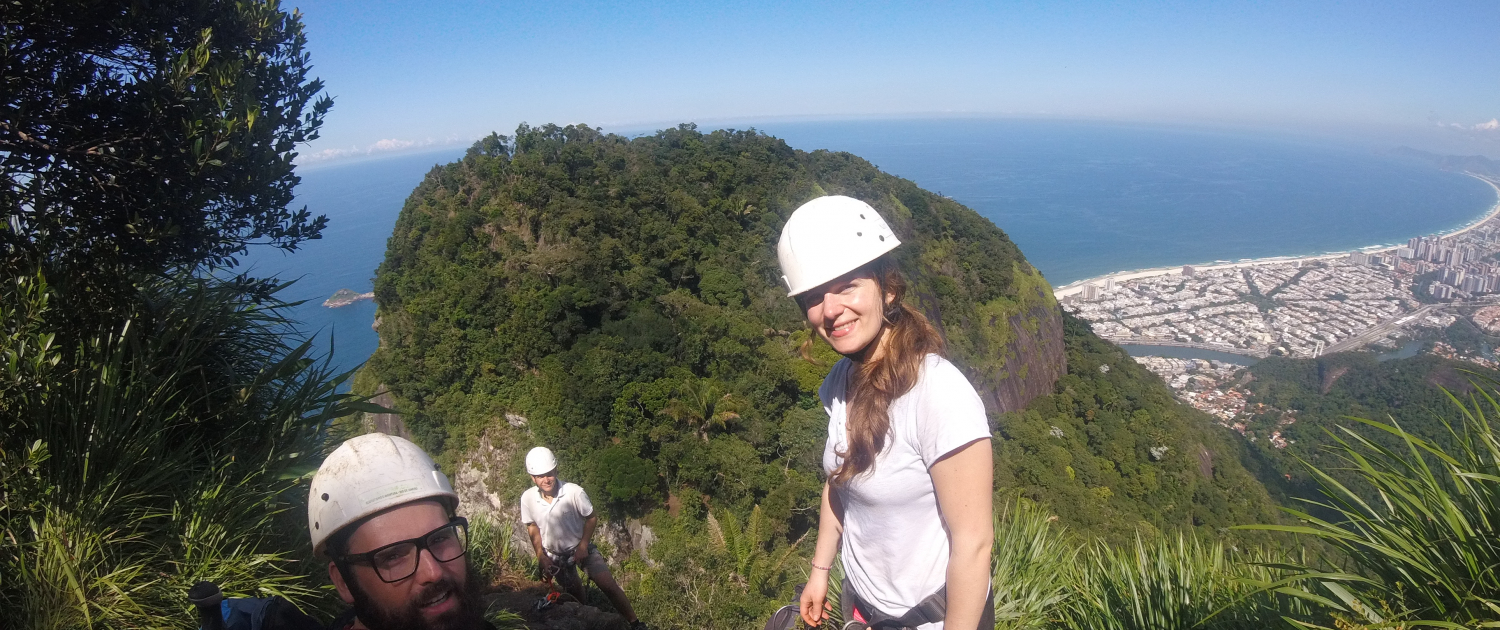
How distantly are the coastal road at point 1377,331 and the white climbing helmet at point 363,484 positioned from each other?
4892 centimetres

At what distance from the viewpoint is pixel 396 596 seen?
117 cm

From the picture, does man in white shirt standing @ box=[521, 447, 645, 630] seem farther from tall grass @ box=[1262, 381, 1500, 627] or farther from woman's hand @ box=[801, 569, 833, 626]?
tall grass @ box=[1262, 381, 1500, 627]

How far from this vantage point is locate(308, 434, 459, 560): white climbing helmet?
3.94 ft

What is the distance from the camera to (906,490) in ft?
4.98

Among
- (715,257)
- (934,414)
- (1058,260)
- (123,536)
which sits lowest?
(1058,260)

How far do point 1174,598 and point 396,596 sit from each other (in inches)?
111

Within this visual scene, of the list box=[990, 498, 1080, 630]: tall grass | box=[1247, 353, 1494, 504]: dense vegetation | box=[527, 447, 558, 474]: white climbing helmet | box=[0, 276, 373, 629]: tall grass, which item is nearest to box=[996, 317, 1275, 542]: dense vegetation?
box=[1247, 353, 1494, 504]: dense vegetation

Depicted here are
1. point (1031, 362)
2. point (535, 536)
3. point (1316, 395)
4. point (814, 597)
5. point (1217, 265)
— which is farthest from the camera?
point (1217, 265)

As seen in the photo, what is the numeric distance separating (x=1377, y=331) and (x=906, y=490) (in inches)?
2094

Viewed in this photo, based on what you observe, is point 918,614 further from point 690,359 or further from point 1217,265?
point 1217,265

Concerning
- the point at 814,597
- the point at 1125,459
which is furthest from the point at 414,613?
the point at 1125,459

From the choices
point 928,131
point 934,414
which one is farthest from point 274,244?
point 928,131

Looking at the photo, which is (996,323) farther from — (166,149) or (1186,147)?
(1186,147)

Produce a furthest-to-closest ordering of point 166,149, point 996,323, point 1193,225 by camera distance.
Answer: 1. point 1193,225
2. point 996,323
3. point 166,149
